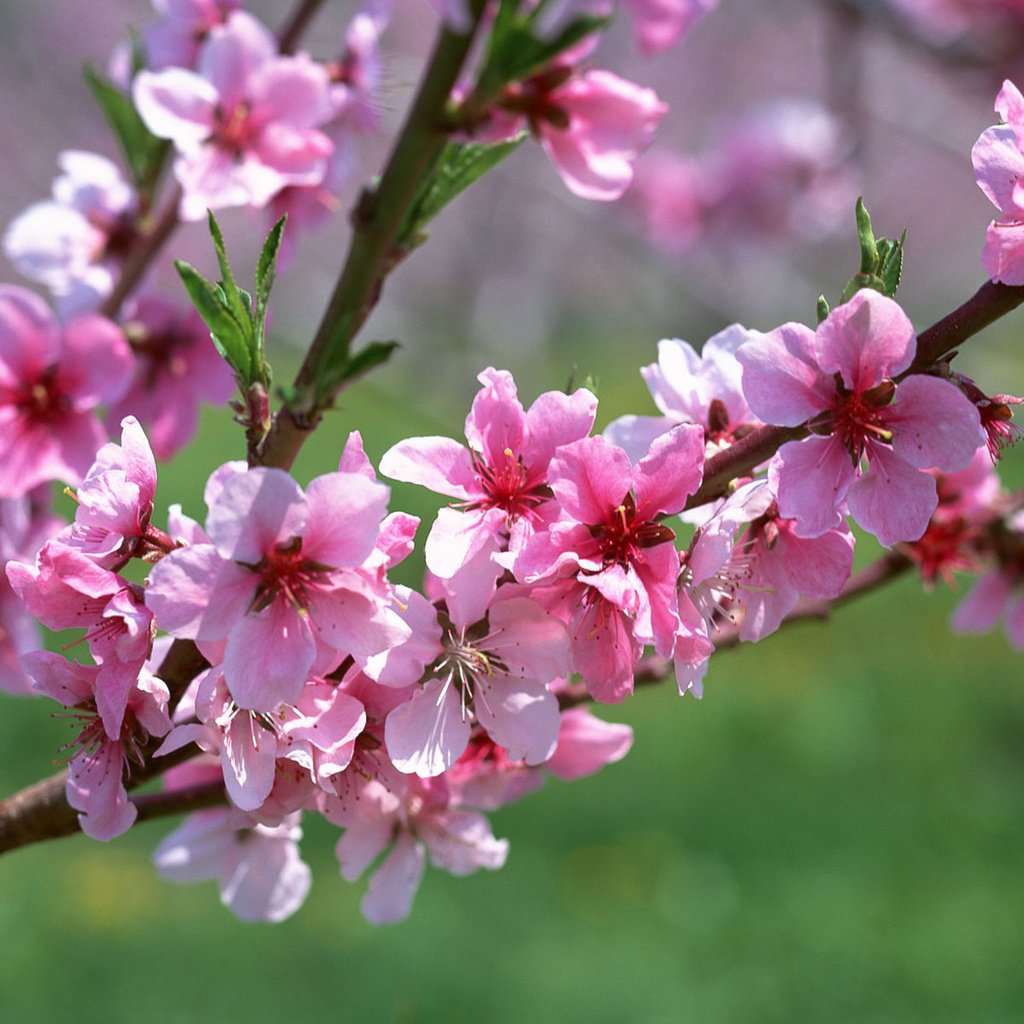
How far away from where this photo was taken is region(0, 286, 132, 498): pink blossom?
3.75 ft

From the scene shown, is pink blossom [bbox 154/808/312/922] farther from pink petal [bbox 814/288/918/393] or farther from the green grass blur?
the green grass blur

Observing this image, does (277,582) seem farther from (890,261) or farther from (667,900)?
(667,900)

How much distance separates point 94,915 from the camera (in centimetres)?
357

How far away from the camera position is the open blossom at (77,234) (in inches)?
49.1

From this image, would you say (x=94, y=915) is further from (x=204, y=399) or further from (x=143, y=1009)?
(x=204, y=399)

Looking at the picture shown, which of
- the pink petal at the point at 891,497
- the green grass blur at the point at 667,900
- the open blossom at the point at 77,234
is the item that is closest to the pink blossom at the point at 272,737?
the pink petal at the point at 891,497

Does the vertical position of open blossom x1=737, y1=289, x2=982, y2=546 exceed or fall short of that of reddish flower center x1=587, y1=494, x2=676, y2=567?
it exceeds it

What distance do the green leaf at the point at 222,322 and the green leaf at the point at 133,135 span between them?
0.65 meters

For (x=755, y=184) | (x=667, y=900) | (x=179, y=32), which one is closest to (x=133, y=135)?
(x=179, y=32)

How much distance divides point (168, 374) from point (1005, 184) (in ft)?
2.86

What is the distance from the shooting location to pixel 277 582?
0.71 meters

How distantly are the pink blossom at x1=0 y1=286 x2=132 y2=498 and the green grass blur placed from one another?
5.16ft

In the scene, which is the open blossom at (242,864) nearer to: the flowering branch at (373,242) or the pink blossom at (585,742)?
the pink blossom at (585,742)

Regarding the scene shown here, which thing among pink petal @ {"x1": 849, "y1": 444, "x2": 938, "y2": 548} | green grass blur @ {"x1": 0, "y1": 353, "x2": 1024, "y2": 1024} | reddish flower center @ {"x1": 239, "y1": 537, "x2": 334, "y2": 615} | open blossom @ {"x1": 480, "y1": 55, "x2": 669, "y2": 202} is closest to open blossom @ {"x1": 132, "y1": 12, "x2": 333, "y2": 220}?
open blossom @ {"x1": 480, "y1": 55, "x2": 669, "y2": 202}
